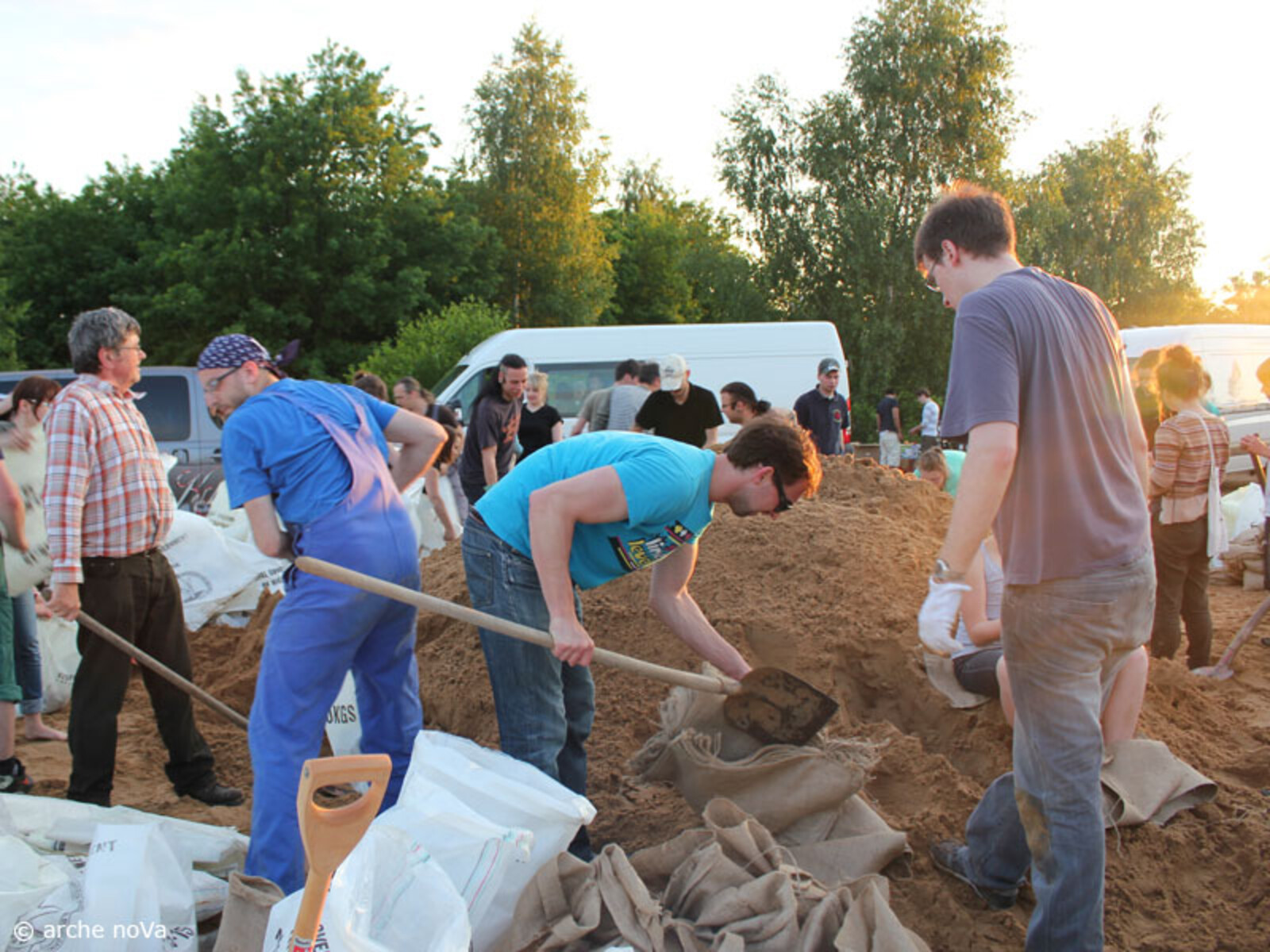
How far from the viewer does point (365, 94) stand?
23.2m

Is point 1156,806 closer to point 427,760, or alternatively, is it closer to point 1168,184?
point 427,760

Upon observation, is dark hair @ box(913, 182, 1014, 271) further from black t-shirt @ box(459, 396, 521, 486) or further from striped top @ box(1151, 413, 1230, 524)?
black t-shirt @ box(459, 396, 521, 486)

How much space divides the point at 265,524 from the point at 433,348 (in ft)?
44.6

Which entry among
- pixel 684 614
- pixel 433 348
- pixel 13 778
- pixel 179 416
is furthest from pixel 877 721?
pixel 433 348

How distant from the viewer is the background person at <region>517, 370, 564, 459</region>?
7.91m

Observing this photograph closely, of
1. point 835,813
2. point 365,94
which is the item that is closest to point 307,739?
point 835,813

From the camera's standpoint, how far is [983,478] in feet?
6.76

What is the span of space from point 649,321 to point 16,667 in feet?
103

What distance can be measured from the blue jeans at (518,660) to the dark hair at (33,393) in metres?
2.56

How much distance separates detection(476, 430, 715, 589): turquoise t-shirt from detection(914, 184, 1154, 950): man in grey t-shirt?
26.1 inches

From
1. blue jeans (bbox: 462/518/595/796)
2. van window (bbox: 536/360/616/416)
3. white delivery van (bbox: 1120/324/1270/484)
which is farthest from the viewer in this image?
white delivery van (bbox: 1120/324/1270/484)

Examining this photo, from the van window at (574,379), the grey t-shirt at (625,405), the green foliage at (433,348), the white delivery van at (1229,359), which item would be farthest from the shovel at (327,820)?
the green foliage at (433,348)

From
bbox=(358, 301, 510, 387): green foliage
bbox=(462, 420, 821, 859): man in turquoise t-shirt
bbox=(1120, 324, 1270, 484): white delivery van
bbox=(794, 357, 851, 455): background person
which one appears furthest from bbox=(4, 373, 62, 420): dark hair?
bbox=(1120, 324, 1270, 484): white delivery van

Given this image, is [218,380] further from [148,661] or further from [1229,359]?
[1229,359]
